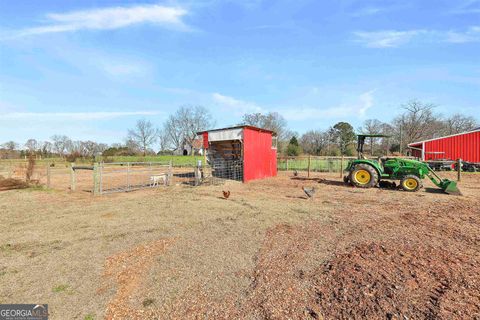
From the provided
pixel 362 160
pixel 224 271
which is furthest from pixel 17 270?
pixel 362 160

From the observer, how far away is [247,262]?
4.12 m

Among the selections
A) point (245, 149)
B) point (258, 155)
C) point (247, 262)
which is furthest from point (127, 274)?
point (258, 155)

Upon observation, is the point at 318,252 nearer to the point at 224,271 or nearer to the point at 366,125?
the point at 224,271

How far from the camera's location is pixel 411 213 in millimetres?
7086

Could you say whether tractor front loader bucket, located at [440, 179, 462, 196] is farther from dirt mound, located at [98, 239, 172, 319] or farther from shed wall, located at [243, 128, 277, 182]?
dirt mound, located at [98, 239, 172, 319]

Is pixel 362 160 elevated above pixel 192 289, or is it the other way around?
pixel 362 160

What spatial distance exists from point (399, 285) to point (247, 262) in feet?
6.57

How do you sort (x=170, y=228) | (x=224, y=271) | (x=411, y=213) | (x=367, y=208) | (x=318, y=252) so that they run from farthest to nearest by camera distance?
(x=367, y=208) < (x=411, y=213) < (x=170, y=228) < (x=318, y=252) < (x=224, y=271)

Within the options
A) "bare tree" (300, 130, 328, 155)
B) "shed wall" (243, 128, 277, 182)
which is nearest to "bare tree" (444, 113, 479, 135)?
"bare tree" (300, 130, 328, 155)

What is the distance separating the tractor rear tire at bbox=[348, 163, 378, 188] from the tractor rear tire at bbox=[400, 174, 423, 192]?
42.5 inches

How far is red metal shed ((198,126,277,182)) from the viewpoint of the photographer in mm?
15422

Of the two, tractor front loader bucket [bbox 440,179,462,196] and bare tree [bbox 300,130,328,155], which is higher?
bare tree [bbox 300,130,328,155]

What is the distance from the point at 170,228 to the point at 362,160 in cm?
934

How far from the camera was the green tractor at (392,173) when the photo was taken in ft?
35.5
